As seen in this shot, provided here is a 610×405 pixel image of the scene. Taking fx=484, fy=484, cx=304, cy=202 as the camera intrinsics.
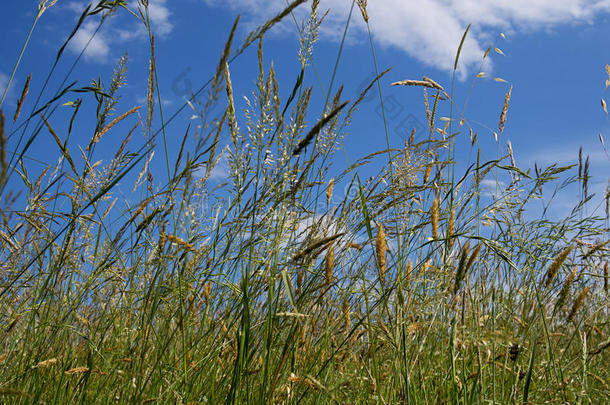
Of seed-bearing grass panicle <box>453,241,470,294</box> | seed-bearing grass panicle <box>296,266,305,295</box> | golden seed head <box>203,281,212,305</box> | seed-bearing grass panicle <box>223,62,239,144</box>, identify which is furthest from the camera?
golden seed head <box>203,281,212,305</box>

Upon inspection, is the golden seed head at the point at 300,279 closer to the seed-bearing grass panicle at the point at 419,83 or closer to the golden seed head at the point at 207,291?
the golden seed head at the point at 207,291

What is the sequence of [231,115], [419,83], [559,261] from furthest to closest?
[419,83] → [559,261] → [231,115]

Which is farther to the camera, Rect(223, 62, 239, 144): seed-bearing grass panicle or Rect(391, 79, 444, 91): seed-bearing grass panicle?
Rect(391, 79, 444, 91): seed-bearing grass panicle

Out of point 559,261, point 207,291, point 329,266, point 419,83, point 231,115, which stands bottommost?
point 207,291

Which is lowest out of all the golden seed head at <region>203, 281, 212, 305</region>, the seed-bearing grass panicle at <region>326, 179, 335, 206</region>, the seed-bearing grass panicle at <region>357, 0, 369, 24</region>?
the golden seed head at <region>203, 281, 212, 305</region>

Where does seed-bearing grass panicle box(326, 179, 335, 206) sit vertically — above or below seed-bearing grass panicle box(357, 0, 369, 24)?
below

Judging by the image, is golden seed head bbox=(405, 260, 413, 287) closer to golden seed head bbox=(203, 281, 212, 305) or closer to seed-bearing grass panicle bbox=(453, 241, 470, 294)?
seed-bearing grass panicle bbox=(453, 241, 470, 294)

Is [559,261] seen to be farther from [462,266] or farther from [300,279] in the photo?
[300,279]

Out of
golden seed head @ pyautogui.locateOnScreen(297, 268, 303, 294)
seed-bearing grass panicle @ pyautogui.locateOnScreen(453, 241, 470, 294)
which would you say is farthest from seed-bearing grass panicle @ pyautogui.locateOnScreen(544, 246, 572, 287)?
golden seed head @ pyautogui.locateOnScreen(297, 268, 303, 294)

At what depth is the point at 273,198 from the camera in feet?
4.92

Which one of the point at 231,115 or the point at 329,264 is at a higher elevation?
the point at 231,115

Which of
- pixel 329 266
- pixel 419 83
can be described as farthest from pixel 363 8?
pixel 329 266

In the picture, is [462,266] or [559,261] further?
[559,261]

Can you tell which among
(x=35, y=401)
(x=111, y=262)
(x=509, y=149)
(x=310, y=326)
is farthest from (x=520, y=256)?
(x=35, y=401)
